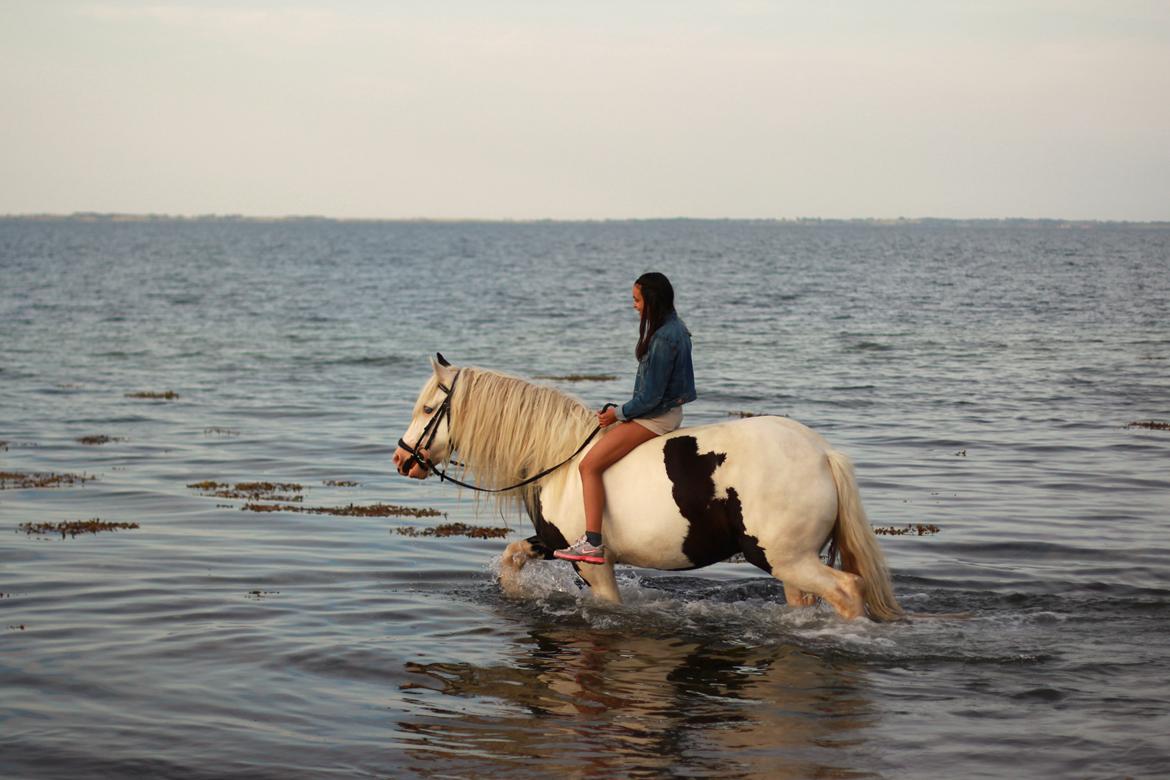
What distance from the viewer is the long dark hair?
945 centimetres

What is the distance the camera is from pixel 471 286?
7900 cm

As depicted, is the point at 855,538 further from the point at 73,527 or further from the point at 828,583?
the point at 73,527

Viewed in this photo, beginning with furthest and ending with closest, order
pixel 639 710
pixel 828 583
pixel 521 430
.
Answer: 1. pixel 521 430
2. pixel 828 583
3. pixel 639 710

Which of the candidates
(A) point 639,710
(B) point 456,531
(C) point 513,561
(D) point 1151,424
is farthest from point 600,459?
(D) point 1151,424

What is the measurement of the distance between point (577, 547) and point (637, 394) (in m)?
1.34

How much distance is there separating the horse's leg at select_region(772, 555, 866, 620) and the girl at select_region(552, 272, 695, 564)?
1.49 m

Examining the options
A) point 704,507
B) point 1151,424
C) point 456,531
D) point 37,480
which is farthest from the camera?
point 1151,424

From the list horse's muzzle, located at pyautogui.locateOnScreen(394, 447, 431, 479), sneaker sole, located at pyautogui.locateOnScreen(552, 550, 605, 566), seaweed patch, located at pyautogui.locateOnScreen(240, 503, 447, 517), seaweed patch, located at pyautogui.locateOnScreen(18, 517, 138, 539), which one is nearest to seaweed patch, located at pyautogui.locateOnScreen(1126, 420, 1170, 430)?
seaweed patch, located at pyautogui.locateOnScreen(240, 503, 447, 517)

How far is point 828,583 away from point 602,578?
192 centimetres

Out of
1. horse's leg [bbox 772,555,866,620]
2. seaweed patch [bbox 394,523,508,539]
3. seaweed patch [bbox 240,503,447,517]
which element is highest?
horse's leg [bbox 772,555,866,620]

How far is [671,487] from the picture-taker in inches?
371

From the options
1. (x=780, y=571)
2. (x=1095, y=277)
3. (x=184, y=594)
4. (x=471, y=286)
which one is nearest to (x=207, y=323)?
(x=471, y=286)

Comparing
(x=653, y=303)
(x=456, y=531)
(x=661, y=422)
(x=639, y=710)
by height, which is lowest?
(x=639, y=710)

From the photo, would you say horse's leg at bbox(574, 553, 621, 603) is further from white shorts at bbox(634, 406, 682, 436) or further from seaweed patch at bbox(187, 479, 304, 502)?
seaweed patch at bbox(187, 479, 304, 502)
